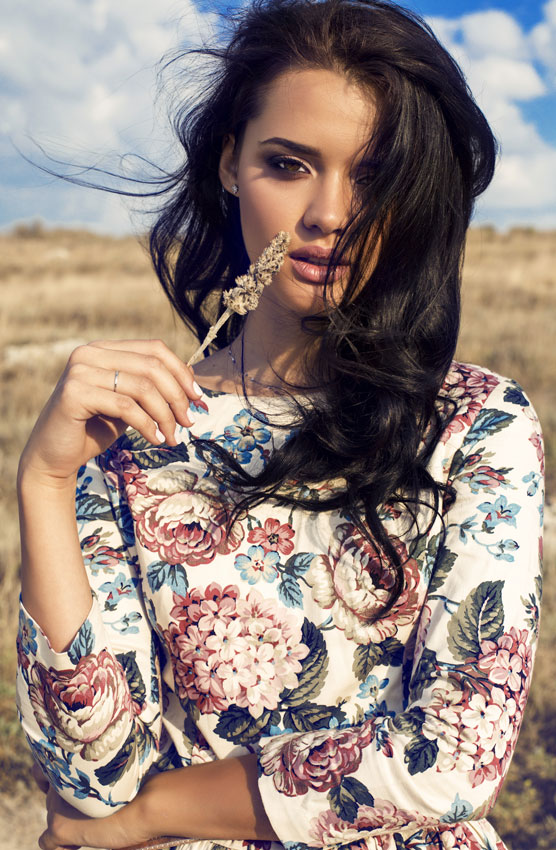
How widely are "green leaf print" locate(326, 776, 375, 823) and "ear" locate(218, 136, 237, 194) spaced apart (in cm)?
164

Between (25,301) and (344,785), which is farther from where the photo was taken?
(25,301)

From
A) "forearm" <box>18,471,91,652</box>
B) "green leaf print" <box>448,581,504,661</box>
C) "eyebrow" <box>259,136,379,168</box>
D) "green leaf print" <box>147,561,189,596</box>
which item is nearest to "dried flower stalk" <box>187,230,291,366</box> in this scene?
"eyebrow" <box>259,136,379,168</box>

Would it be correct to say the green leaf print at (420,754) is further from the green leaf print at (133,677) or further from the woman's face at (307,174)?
the woman's face at (307,174)

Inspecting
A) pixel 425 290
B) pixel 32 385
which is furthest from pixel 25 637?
pixel 32 385

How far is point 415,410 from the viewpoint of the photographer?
6.05 feet

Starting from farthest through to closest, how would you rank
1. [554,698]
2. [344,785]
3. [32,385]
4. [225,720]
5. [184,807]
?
[32,385]
[554,698]
[225,720]
[184,807]
[344,785]

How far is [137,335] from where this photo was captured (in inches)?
438

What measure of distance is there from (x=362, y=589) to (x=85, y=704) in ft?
2.10

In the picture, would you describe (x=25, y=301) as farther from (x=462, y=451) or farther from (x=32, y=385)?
(x=462, y=451)

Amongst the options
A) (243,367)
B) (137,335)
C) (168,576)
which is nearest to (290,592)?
(168,576)

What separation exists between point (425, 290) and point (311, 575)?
0.79m

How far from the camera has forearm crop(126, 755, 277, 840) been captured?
154cm

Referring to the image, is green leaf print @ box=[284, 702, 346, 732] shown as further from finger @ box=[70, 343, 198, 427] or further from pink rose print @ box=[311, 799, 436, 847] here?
finger @ box=[70, 343, 198, 427]

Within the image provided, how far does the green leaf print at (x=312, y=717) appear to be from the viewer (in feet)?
5.51
